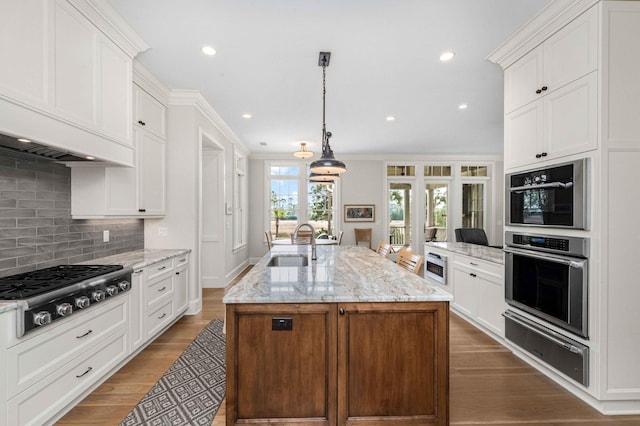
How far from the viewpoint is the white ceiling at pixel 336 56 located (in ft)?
6.94

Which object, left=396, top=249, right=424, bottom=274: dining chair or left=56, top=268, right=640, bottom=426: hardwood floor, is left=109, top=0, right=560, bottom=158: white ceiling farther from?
left=56, top=268, right=640, bottom=426: hardwood floor

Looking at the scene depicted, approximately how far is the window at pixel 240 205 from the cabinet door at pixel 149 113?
2333mm

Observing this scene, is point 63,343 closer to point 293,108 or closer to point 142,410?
point 142,410

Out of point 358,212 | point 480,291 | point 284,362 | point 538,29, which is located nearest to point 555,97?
point 538,29

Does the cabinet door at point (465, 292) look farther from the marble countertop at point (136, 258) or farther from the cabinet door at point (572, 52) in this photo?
the marble countertop at point (136, 258)

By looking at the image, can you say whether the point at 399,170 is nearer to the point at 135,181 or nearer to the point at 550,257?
the point at 550,257

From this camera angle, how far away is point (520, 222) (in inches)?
97.5

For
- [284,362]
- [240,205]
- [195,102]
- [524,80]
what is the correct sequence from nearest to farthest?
[284,362] < [524,80] < [195,102] < [240,205]

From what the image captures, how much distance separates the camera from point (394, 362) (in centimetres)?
156

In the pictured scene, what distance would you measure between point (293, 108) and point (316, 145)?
2418mm

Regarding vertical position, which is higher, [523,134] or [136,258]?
[523,134]

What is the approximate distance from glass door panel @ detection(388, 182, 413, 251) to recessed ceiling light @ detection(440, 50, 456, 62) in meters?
4.96

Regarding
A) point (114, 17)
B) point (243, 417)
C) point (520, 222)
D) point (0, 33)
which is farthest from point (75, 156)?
point (520, 222)

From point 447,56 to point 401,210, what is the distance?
17.3 feet
